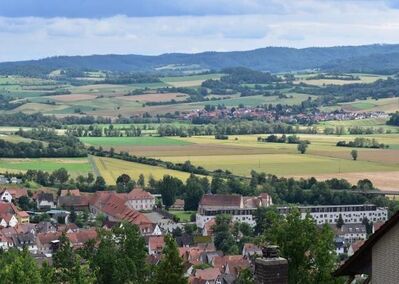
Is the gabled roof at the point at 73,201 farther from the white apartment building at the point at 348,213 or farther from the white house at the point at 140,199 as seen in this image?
the white apartment building at the point at 348,213

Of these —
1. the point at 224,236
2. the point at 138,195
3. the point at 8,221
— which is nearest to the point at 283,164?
the point at 138,195

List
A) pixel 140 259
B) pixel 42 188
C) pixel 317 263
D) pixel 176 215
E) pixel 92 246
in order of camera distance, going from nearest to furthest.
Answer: pixel 317 263 → pixel 140 259 → pixel 92 246 → pixel 176 215 → pixel 42 188

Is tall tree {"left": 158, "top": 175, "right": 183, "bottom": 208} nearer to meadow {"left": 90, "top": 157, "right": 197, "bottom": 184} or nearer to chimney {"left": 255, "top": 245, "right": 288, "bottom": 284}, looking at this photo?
meadow {"left": 90, "top": 157, "right": 197, "bottom": 184}

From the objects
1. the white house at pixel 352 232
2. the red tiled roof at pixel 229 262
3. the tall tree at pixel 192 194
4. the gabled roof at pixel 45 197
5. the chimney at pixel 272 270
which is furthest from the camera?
the gabled roof at pixel 45 197

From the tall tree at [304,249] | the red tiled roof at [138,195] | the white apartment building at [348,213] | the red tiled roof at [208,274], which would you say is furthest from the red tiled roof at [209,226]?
the tall tree at [304,249]

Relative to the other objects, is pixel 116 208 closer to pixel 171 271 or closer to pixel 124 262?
pixel 124 262

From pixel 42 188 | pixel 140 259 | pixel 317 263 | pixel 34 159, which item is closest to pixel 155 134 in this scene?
pixel 34 159

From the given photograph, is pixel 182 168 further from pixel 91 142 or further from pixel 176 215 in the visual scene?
pixel 91 142
